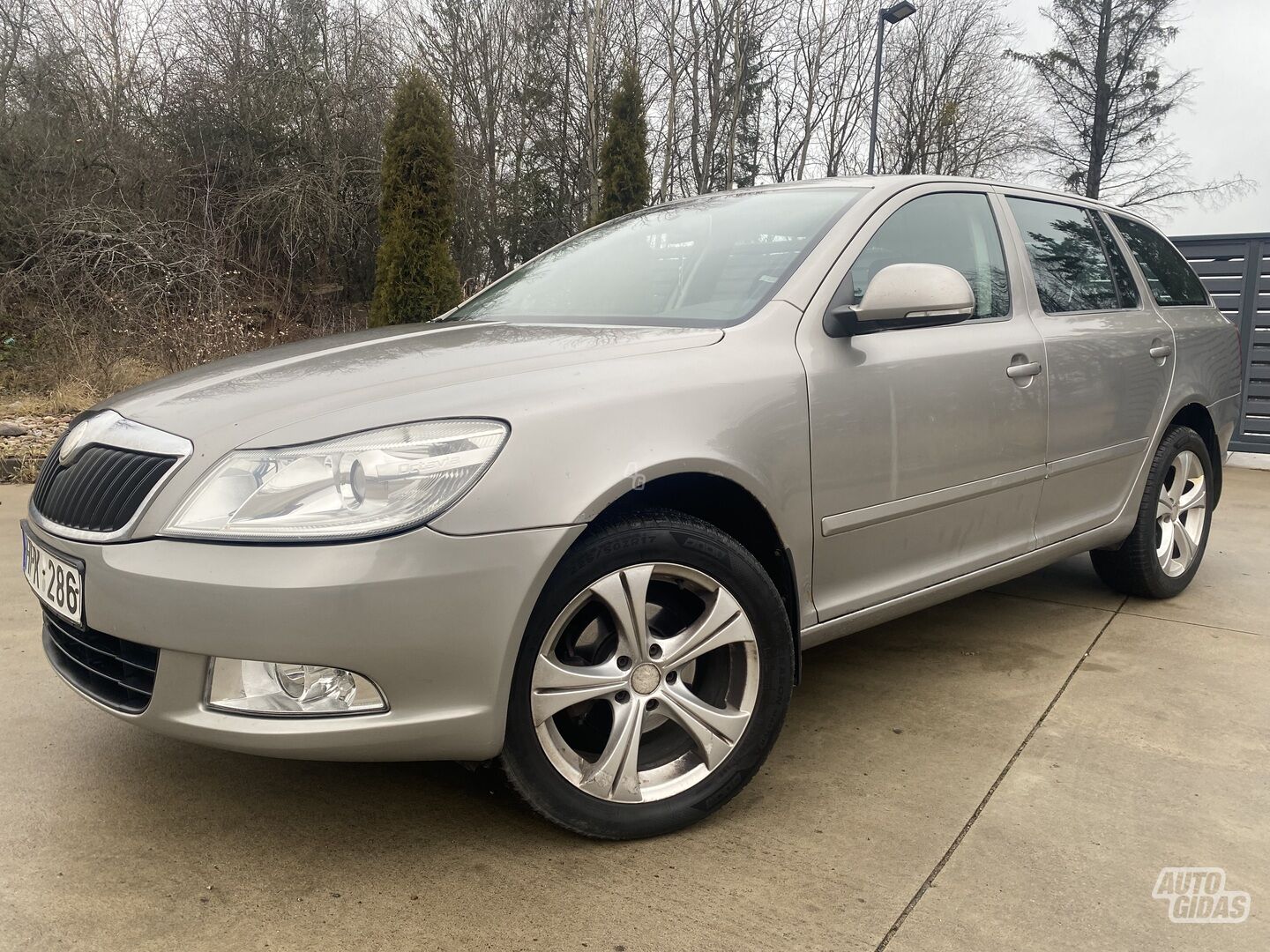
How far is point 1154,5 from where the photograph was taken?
90.0 feet

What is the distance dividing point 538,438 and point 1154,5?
31947 mm

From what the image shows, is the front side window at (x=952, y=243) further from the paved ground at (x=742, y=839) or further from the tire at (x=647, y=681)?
the paved ground at (x=742, y=839)

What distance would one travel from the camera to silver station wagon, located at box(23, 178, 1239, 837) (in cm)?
178

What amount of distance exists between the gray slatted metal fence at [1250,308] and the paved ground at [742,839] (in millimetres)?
6252

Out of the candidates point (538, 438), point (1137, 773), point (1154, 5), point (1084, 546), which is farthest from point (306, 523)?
point (1154, 5)

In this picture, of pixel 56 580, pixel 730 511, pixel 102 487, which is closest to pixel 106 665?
pixel 56 580

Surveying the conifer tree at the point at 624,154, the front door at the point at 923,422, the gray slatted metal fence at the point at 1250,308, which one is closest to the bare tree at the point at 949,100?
the conifer tree at the point at 624,154

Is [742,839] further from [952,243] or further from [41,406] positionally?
[41,406]

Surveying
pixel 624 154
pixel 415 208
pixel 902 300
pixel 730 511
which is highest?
pixel 624 154

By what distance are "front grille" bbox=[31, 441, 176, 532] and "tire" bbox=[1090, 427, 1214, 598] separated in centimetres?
331

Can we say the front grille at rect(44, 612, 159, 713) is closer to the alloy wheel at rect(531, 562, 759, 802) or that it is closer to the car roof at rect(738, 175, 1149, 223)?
the alloy wheel at rect(531, 562, 759, 802)

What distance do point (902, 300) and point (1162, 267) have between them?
2.29 metres

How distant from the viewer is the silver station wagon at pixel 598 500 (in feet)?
5.85

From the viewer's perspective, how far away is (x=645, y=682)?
2.09m
